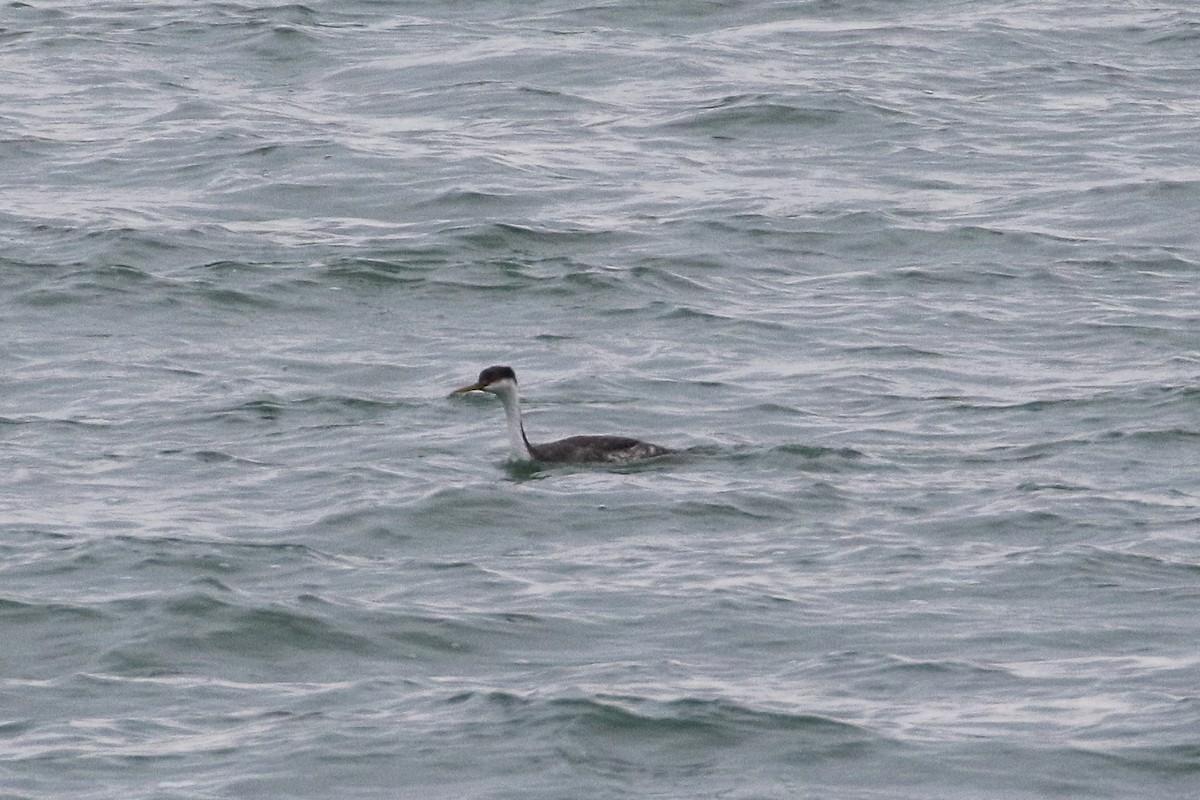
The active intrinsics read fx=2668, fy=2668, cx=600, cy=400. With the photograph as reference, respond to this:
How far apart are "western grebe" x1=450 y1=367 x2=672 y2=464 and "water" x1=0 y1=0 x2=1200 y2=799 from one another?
0.69 ft

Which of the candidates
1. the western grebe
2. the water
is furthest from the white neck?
the water

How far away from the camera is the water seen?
1151 centimetres

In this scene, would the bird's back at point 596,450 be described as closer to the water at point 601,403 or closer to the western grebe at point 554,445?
the western grebe at point 554,445

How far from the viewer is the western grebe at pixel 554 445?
15984mm

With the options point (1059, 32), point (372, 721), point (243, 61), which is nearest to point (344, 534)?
point (372, 721)

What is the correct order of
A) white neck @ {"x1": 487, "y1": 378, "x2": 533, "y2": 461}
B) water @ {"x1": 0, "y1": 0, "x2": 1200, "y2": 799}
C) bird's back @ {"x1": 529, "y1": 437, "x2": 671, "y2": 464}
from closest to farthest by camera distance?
water @ {"x1": 0, "y1": 0, "x2": 1200, "y2": 799}, bird's back @ {"x1": 529, "y1": 437, "x2": 671, "y2": 464}, white neck @ {"x1": 487, "y1": 378, "x2": 533, "y2": 461}

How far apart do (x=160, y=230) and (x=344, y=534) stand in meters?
8.30

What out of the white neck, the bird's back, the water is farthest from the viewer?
the white neck

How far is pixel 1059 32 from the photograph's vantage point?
30.9 m

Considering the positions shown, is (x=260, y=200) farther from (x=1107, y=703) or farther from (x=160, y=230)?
(x=1107, y=703)

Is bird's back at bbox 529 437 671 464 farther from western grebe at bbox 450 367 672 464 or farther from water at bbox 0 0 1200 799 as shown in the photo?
water at bbox 0 0 1200 799

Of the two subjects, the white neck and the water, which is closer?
the water

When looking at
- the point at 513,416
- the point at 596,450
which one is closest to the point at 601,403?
the point at 513,416

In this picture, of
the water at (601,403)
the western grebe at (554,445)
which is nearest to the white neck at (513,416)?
the western grebe at (554,445)
